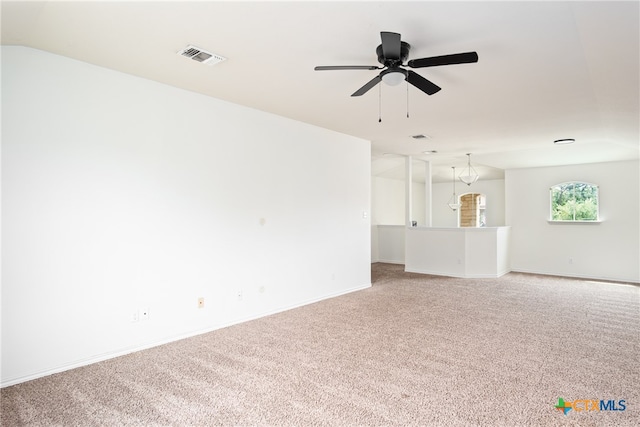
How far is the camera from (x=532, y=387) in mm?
2625

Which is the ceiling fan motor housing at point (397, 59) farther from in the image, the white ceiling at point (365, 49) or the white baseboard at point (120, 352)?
the white baseboard at point (120, 352)

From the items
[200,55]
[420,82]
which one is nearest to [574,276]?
[420,82]

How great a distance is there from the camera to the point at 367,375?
2.81 metres

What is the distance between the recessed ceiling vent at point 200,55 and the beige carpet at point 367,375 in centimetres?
244

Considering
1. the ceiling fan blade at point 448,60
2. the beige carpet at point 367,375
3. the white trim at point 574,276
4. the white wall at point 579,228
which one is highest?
the ceiling fan blade at point 448,60

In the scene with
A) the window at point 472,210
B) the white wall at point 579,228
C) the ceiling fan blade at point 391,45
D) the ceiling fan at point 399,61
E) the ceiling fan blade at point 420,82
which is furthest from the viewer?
the window at point 472,210

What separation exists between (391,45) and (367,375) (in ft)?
7.62

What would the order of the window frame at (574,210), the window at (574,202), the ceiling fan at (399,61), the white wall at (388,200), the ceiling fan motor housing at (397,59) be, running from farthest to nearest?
the white wall at (388,200), the window at (574,202), the window frame at (574,210), the ceiling fan motor housing at (397,59), the ceiling fan at (399,61)

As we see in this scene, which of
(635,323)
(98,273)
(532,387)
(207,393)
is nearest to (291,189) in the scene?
(98,273)

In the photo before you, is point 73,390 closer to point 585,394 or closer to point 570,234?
point 585,394

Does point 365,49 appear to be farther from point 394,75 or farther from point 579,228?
point 579,228

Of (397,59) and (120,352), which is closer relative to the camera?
(397,59)

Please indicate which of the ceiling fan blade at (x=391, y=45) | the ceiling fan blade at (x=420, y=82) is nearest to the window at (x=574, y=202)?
the ceiling fan blade at (x=420, y=82)

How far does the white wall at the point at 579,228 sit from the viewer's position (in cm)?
691
